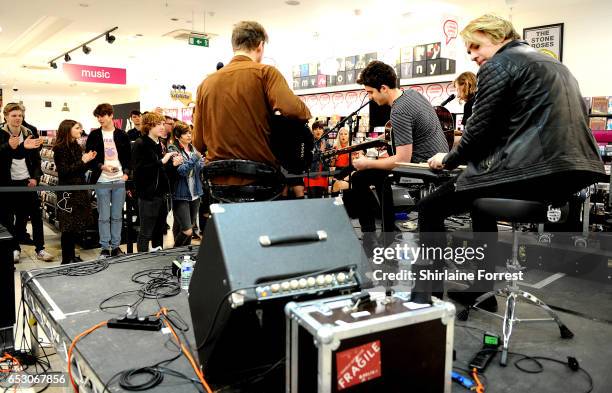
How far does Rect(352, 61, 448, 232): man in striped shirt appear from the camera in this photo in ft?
10.1

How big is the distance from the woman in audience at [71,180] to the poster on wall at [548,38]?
265 inches

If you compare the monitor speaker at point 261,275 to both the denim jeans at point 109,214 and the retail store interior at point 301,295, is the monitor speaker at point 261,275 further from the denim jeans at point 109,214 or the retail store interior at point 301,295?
the denim jeans at point 109,214

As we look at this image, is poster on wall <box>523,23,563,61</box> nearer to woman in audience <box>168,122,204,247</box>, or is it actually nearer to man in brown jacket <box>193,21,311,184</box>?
woman in audience <box>168,122,204,247</box>

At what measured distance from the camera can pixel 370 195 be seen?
3762 millimetres

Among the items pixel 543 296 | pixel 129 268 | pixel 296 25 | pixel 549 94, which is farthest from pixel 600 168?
pixel 296 25

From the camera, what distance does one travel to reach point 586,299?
306cm

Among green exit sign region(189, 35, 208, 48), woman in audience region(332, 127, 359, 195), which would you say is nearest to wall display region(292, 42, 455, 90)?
woman in audience region(332, 127, 359, 195)

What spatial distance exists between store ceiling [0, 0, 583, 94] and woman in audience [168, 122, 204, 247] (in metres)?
4.08

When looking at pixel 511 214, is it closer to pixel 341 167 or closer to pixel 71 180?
pixel 341 167

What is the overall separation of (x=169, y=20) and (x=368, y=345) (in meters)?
9.30

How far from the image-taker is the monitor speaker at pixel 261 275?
5.06ft

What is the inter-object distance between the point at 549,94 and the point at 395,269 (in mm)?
1697

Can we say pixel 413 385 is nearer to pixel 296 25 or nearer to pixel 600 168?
pixel 600 168

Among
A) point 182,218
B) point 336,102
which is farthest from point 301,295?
point 336,102
